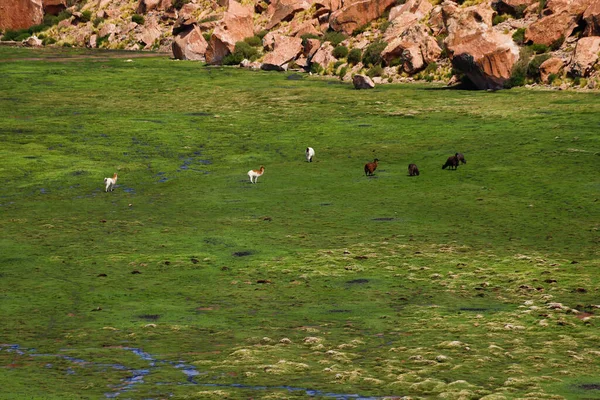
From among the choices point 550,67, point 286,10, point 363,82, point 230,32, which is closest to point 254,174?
point 363,82

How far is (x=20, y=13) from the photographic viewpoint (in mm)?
106812

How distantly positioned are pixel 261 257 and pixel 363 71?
135 ft

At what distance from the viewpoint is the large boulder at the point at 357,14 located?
7200 centimetres

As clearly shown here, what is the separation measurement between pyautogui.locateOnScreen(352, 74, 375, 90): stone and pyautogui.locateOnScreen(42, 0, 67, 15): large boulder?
59.7m

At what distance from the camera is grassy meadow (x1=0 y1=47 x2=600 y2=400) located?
14680mm

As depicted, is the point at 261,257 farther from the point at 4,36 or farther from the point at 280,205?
the point at 4,36

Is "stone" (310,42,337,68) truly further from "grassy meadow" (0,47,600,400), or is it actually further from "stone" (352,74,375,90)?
"grassy meadow" (0,47,600,400)

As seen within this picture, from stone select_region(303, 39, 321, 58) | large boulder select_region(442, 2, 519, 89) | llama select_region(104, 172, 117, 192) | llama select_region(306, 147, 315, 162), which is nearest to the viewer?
llama select_region(104, 172, 117, 192)

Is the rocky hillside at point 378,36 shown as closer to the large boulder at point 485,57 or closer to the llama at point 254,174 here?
the large boulder at point 485,57

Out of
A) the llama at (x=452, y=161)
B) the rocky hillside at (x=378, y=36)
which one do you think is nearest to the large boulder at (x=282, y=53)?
the rocky hillside at (x=378, y=36)

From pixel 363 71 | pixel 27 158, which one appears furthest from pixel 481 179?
pixel 363 71

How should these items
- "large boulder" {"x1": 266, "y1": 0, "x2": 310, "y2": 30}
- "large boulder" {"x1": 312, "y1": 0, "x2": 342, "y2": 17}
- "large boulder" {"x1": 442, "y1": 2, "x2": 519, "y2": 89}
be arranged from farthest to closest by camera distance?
1. "large boulder" {"x1": 266, "y1": 0, "x2": 310, "y2": 30}
2. "large boulder" {"x1": 312, "y1": 0, "x2": 342, "y2": 17}
3. "large boulder" {"x1": 442, "y1": 2, "x2": 519, "y2": 89}

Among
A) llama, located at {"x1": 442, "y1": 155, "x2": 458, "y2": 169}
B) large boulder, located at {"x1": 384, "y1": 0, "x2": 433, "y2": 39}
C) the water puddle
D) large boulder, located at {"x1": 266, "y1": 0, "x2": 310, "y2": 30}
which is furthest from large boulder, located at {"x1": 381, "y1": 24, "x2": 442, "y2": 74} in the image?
the water puddle

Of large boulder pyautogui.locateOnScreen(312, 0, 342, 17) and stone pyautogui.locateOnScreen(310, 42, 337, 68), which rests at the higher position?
large boulder pyautogui.locateOnScreen(312, 0, 342, 17)
